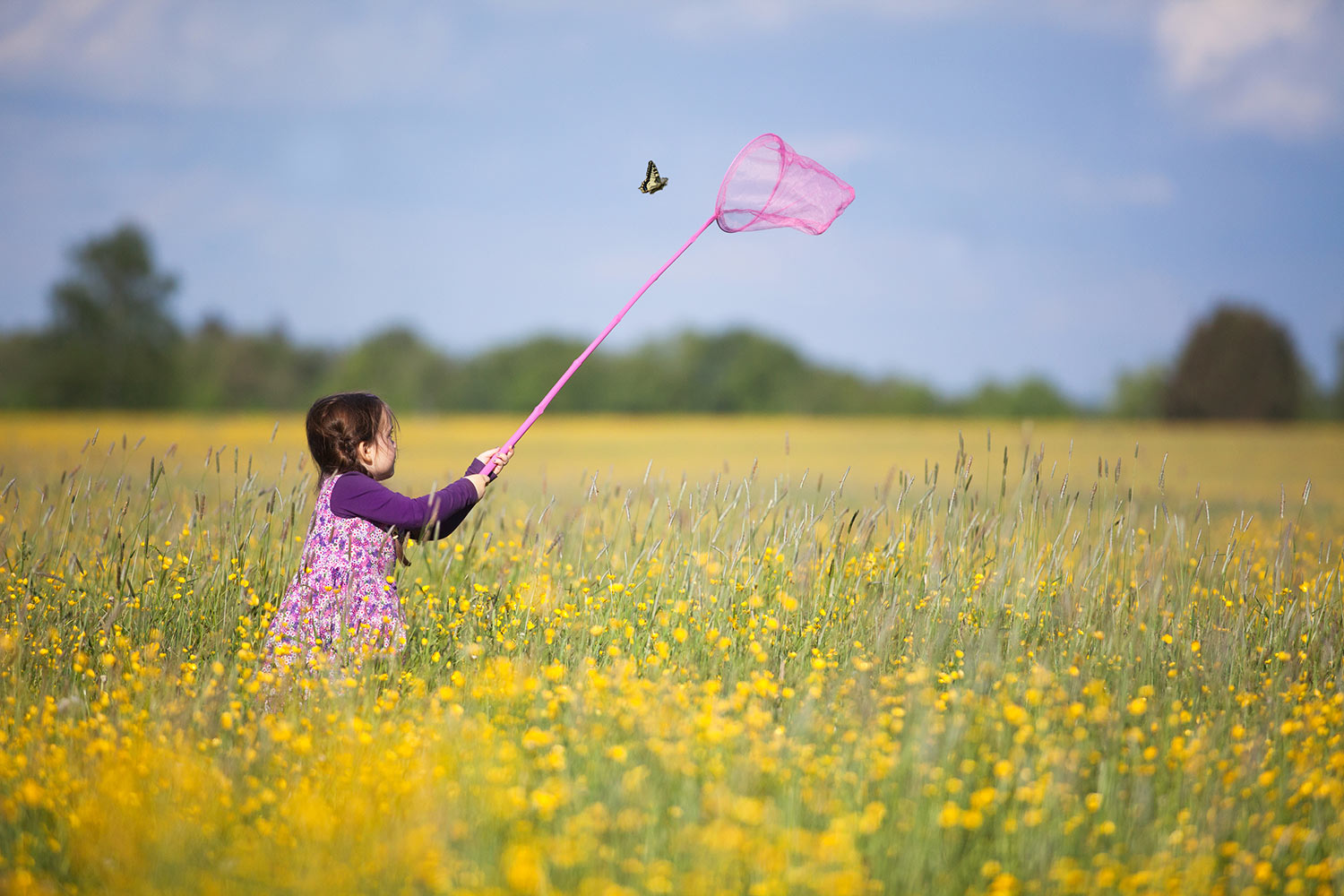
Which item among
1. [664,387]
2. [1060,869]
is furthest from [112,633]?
[664,387]

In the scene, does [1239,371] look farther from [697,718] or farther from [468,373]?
[697,718]

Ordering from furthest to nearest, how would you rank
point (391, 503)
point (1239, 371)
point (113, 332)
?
point (1239, 371)
point (113, 332)
point (391, 503)

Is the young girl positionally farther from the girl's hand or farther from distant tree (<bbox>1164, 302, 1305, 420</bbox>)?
distant tree (<bbox>1164, 302, 1305, 420</bbox>)

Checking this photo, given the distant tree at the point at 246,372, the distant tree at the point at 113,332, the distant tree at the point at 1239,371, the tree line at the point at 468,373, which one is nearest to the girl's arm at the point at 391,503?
the tree line at the point at 468,373

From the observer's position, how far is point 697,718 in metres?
3.24

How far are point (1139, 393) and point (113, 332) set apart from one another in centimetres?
6463

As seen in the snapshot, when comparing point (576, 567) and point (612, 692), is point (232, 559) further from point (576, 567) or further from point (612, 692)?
point (612, 692)

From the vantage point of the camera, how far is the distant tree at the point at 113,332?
49688 mm

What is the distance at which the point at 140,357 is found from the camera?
5047 centimetres

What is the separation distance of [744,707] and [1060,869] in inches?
54.5

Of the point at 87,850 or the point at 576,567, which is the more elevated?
the point at 576,567

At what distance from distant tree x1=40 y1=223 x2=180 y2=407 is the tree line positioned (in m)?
0.07

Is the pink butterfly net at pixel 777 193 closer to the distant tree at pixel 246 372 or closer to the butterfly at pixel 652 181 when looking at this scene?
the butterfly at pixel 652 181

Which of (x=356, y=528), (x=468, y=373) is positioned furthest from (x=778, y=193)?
(x=468, y=373)
